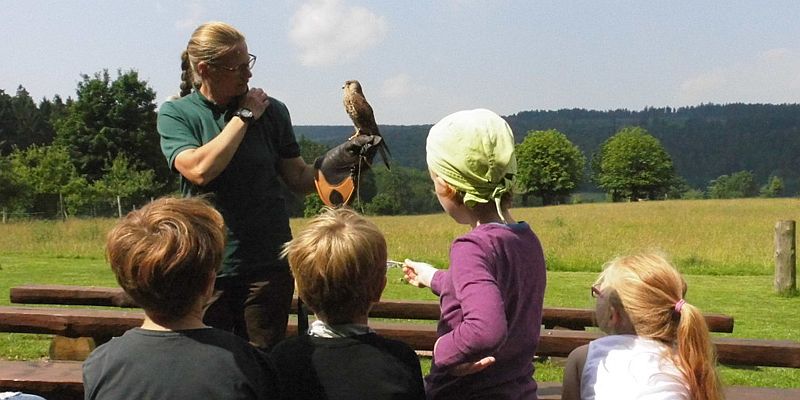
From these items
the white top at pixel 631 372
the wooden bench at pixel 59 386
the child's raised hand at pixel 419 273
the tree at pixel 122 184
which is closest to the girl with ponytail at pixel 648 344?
the white top at pixel 631 372

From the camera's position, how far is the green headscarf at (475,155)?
2256 millimetres

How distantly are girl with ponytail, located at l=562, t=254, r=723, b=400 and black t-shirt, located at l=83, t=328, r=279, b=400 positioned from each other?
3.37 ft

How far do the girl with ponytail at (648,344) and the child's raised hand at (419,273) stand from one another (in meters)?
0.54

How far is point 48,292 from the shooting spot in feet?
21.3

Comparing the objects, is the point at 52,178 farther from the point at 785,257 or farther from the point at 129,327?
the point at 129,327

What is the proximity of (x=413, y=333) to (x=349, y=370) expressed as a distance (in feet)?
7.69

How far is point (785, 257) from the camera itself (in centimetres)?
1123

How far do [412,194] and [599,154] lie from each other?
34848mm

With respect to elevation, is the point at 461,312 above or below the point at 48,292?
above

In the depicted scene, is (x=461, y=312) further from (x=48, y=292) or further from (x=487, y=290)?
(x=48, y=292)

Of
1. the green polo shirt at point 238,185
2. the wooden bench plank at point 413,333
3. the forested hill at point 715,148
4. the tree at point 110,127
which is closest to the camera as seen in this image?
the green polo shirt at point 238,185

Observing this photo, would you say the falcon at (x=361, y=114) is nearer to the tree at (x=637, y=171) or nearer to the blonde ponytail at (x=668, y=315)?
the blonde ponytail at (x=668, y=315)

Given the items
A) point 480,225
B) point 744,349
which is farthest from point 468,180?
point 744,349

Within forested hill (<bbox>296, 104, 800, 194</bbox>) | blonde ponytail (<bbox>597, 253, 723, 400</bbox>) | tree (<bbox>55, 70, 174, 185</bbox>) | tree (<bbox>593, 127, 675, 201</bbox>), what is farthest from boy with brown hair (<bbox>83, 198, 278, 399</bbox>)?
forested hill (<bbox>296, 104, 800, 194</bbox>)
